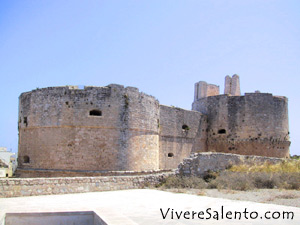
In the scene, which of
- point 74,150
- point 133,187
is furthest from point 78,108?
point 133,187

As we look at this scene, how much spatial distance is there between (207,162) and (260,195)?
3.75 metres

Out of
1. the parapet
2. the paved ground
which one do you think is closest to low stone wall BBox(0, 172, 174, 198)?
the paved ground

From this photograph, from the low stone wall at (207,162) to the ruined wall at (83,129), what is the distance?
344cm

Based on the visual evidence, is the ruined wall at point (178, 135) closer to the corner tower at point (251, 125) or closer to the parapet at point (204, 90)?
the corner tower at point (251, 125)

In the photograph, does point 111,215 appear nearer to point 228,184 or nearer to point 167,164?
point 228,184

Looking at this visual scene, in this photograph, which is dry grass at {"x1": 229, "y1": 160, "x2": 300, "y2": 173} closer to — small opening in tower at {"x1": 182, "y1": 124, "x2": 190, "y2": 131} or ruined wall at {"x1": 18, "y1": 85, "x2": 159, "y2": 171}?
ruined wall at {"x1": 18, "y1": 85, "x2": 159, "y2": 171}

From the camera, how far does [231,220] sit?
5.77m

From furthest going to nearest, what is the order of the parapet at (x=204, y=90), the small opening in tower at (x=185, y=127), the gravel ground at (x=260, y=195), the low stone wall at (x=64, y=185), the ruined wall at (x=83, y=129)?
the parapet at (x=204, y=90) → the small opening in tower at (x=185, y=127) → the ruined wall at (x=83, y=129) → the low stone wall at (x=64, y=185) → the gravel ground at (x=260, y=195)

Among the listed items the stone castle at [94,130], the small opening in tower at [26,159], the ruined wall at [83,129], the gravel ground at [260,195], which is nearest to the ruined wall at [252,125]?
the stone castle at [94,130]

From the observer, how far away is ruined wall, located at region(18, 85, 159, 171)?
1408 cm

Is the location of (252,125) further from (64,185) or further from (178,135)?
(64,185)

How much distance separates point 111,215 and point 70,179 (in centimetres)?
380

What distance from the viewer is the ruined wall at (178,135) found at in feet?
57.6

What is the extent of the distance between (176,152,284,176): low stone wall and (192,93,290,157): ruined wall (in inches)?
231
